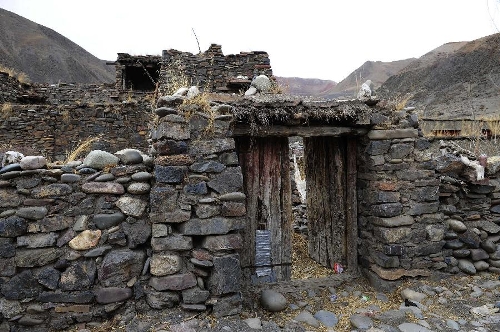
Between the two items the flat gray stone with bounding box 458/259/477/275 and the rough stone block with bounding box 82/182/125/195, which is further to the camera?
the flat gray stone with bounding box 458/259/477/275

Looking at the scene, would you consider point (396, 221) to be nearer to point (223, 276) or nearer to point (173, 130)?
point (223, 276)

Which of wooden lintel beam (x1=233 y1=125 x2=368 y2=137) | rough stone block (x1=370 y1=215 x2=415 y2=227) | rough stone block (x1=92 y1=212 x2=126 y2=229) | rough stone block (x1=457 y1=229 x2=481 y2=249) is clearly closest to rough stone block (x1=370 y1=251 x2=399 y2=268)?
rough stone block (x1=370 y1=215 x2=415 y2=227)

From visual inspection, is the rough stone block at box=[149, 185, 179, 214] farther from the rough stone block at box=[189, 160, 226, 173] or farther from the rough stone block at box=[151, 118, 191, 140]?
the rough stone block at box=[151, 118, 191, 140]

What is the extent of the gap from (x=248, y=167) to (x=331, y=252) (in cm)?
194

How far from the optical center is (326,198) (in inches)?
202

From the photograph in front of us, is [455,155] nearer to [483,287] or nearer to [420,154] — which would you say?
[420,154]

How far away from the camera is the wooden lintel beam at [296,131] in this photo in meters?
3.96

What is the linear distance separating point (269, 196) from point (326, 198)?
3.58 feet

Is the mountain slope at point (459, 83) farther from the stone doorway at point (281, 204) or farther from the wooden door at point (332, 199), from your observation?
the stone doorway at point (281, 204)

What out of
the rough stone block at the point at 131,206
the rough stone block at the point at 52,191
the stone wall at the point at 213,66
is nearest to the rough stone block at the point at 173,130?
the rough stone block at the point at 131,206

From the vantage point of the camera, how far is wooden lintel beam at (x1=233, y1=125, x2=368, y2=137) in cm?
396

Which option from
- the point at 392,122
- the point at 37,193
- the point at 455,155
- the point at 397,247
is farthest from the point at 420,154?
the point at 37,193

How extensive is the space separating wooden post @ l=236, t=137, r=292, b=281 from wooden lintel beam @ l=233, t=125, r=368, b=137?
0.37 meters

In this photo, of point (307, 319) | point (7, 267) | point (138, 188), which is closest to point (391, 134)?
point (307, 319)
